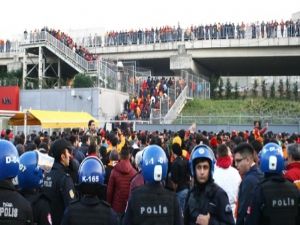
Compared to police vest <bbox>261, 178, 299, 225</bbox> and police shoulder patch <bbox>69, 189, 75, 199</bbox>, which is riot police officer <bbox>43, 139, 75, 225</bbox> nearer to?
police shoulder patch <bbox>69, 189, 75, 199</bbox>

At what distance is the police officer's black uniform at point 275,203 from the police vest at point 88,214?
169 centimetres

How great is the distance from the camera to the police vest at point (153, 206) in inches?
157

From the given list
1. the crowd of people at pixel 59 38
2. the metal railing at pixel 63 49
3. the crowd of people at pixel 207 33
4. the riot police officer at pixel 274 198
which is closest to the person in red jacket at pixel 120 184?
the riot police officer at pixel 274 198

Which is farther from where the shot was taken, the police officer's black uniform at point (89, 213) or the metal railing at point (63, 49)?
the metal railing at point (63, 49)

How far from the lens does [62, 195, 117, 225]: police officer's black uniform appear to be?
377 centimetres

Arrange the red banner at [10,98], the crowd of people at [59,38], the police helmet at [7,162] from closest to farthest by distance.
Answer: the police helmet at [7,162] < the red banner at [10,98] < the crowd of people at [59,38]

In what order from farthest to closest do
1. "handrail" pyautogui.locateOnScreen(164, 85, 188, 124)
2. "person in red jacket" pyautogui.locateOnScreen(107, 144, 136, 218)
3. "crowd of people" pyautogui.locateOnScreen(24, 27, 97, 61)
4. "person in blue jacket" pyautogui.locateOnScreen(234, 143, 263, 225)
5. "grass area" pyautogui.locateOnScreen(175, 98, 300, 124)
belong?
1. "crowd of people" pyautogui.locateOnScreen(24, 27, 97, 61)
2. "handrail" pyautogui.locateOnScreen(164, 85, 188, 124)
3. "grass area" pyautogui.locateOnScreen(175, 98, 300, 124)
4. "person in red jacket" pyautogui.locateOnScreen(107, 144, 136, 218)
5. "person in blue jacket" pyautogui.locateOnScreen(234, 143, 263, 225)

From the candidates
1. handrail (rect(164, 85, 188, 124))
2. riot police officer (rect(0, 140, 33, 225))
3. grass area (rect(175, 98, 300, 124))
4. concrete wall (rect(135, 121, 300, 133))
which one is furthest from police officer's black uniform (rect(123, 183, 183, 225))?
handrail (rect(164, 85, 188, 124))

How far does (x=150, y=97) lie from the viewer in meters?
31.2

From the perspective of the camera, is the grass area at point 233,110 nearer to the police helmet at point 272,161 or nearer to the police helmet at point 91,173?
the police helmet at point 272,161

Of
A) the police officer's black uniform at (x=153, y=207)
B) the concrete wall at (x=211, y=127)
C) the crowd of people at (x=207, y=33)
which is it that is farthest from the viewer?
the crowd of people at (x=207, y=33)

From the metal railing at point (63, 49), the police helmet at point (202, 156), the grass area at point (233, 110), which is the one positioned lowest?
the police helmet at point (202, 156)

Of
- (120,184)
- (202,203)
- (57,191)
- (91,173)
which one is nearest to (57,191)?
(57,191)

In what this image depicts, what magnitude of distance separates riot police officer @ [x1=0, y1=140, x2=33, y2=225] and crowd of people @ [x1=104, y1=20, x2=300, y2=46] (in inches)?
1429
